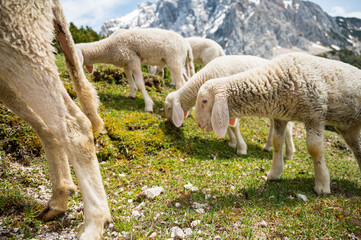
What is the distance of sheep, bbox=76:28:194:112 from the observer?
7988mm

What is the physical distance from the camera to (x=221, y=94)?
3.88 meters

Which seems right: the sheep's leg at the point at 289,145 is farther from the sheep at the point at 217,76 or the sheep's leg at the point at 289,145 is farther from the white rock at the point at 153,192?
the white rock at the point at 153,192

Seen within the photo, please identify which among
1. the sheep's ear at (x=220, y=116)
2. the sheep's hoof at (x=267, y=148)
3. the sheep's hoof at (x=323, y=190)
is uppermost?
the sheep's ear at (x=220, y=116)

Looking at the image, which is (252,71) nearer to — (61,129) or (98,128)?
(98,128)

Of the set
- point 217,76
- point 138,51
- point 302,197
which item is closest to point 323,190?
point 302,197

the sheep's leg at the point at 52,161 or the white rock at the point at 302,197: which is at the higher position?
the sheep's leg at the point at 52,161

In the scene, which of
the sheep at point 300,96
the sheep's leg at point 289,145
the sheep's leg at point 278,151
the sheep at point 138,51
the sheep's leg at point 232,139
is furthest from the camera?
the sheep at point 138,51

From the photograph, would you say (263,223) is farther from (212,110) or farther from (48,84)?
(48,84)

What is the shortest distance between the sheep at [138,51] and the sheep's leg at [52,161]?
485cm

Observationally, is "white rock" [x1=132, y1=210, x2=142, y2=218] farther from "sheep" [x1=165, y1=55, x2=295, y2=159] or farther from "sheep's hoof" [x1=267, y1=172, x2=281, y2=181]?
"sheep" [x1=165, y1=55, x2=295, y2=159]

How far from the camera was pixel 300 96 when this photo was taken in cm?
357

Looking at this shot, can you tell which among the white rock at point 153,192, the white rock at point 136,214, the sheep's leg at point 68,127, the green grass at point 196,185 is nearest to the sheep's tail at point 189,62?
the green grass at point 196,185

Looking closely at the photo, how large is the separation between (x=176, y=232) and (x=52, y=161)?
67.9 inches

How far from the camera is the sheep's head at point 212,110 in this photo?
3.78 m
